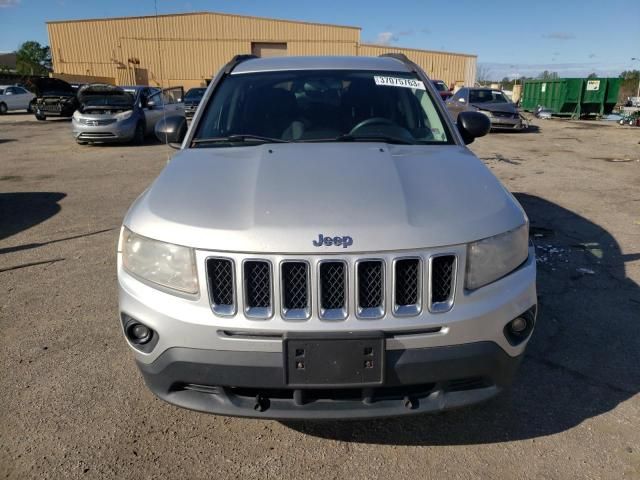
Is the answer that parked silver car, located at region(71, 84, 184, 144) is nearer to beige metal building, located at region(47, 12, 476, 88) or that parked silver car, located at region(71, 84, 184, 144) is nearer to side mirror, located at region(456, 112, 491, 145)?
side mirror, located at region(456, 112, 491, 145)

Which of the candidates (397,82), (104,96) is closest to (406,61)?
(397,82)

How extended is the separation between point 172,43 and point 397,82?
44.1 m

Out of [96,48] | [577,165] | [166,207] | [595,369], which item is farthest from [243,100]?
[96,48]

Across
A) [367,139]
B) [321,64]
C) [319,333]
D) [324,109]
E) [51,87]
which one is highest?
[321,64]

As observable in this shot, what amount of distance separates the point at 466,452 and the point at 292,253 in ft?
4.31

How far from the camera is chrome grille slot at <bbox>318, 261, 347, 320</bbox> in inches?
76.0

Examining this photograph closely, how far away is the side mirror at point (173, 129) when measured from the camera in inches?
143

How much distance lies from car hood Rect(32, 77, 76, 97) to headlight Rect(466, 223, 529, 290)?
24331 millimetres

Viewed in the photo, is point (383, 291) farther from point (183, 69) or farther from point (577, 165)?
point (183, 69)

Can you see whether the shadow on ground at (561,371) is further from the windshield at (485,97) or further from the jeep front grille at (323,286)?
the windshield at (485,97)

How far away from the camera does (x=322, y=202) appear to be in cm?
212

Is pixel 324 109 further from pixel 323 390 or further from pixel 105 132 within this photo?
pixel 105 132

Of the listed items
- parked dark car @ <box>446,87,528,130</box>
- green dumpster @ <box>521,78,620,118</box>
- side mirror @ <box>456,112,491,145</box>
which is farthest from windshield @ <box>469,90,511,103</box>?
side mirror @ <box>456,112,491,145</box>

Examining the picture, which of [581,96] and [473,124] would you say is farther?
[581,96]
